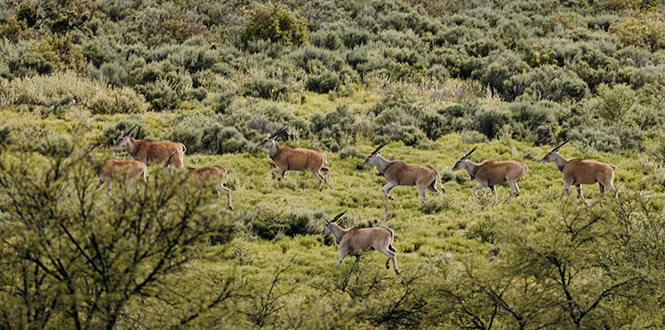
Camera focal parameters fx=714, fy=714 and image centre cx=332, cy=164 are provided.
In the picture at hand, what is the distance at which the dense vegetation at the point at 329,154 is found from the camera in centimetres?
765

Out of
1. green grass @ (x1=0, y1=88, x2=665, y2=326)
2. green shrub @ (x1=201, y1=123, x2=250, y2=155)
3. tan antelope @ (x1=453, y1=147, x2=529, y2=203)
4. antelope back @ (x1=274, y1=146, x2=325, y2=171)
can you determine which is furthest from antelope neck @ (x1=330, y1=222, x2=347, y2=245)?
green shrub @ (x1=201, y1=123, x2=250, y2=155)

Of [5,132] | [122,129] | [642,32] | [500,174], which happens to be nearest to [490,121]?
[500,174]

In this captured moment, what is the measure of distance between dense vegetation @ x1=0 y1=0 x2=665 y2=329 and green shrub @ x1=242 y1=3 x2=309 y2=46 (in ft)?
0.46

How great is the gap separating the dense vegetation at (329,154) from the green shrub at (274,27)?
0.46 ft

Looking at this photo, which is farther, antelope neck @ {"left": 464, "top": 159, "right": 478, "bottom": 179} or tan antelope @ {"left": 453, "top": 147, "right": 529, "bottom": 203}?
antelope neck @ {"left": 464, "top": 159, "right": 478, "bottom": 179}

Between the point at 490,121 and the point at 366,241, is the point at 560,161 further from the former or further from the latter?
the point at 366,241

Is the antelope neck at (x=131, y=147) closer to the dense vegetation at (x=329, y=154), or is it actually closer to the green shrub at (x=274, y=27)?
the dense vegetation at (x=329, y=154)

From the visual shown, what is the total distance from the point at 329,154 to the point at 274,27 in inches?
580

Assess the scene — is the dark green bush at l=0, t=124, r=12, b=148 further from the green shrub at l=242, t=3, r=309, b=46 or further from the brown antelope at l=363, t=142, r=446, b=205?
the green shrub at l=242, t=3, r=309, b=46

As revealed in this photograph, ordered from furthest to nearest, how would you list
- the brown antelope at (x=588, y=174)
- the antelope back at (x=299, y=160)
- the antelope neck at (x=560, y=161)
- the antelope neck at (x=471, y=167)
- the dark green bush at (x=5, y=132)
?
the dark green bush at (x=5, y=132) < the antelope back at (x=299, y=160) < the antelope neck at (x=560, y=161) < the antelope neck at (x=471, y=167) < the brown antelope at (x=588, y=174)

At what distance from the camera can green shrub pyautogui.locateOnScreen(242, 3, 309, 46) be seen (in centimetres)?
3459

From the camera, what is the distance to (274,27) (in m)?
34.6

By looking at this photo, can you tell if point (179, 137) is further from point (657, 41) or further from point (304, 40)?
point (657, 41)

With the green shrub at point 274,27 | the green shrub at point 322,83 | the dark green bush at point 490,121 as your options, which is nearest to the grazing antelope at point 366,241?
the dark green bush at point 490,121
